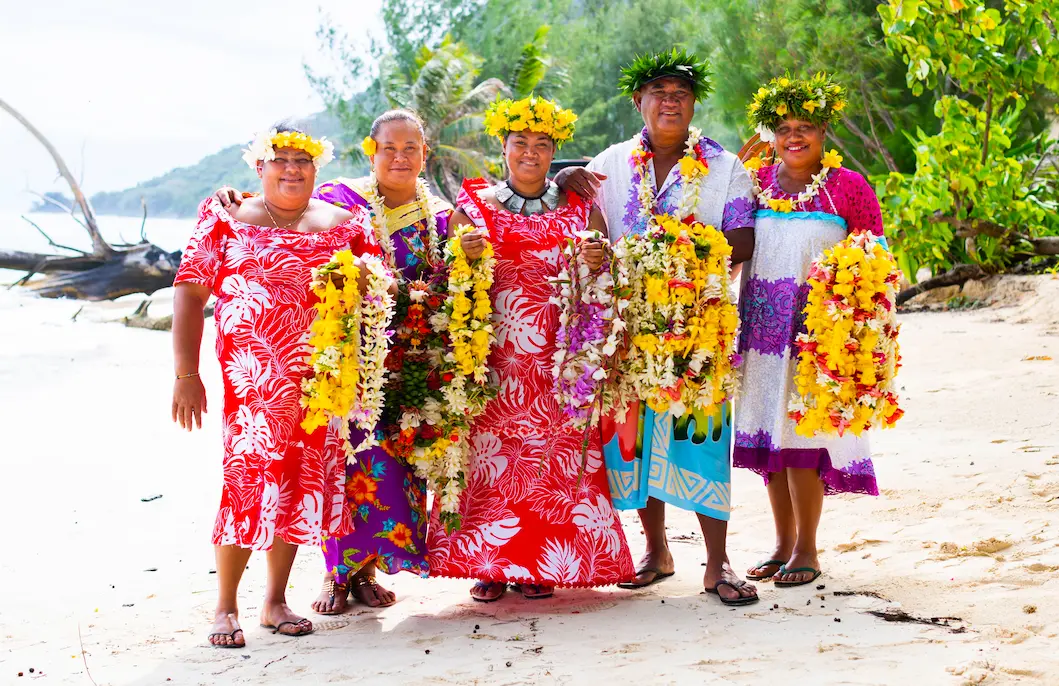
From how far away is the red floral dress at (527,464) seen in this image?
14.9ft

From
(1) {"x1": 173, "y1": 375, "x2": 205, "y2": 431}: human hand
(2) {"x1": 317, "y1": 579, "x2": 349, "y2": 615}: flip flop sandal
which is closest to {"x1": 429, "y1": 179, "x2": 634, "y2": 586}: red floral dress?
(2) {"x1": 317, "y1": 579, "x2": 349, "y2": 615}: flip flop sandal

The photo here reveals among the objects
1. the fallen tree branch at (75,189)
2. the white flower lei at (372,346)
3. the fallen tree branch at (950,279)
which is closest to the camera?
the white flower lei at (372,346)

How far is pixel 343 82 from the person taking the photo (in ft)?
135

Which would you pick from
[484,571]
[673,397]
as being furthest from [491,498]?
[673,397]

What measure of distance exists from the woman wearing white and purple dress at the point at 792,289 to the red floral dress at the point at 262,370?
1981 millimetres

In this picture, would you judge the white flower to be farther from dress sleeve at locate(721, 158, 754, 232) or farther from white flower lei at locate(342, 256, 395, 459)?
white flower lei at locate(342, 256, 395, 459)

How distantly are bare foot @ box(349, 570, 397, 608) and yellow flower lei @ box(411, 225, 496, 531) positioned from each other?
21.0 inches

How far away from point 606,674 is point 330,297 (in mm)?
1779

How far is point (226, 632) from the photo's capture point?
4164mm

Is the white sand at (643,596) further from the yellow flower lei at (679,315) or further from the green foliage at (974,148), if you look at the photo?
the green foliage at (974,148)

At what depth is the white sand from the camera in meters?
3.74

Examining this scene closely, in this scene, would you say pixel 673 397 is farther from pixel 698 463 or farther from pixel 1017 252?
pixel 1017 252

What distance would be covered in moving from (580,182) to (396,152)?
839 mm

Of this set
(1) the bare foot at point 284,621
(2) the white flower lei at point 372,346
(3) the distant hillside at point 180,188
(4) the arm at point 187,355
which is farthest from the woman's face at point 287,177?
(3) the distant hillside at point 180,188
